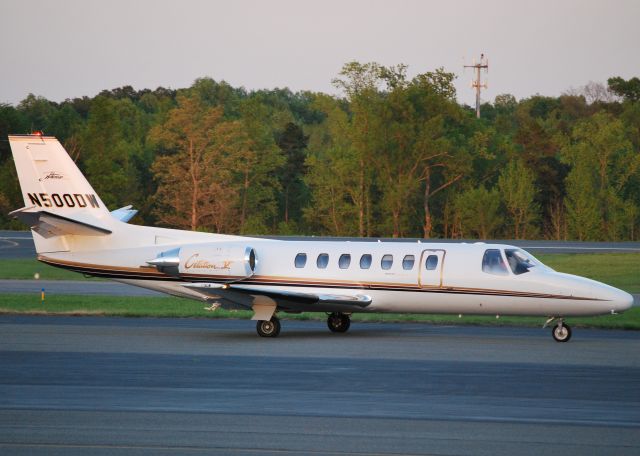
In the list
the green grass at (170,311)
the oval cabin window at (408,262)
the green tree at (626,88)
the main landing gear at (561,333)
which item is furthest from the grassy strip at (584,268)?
the green tree at (626,88)

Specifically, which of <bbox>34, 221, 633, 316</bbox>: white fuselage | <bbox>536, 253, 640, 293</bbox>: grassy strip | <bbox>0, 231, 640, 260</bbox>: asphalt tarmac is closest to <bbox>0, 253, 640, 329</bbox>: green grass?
<bbox>536, 253, 640, 293</bbox>: grassy strip

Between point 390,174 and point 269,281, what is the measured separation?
56817 mm

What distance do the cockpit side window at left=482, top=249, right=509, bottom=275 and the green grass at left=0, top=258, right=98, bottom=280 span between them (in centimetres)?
2351

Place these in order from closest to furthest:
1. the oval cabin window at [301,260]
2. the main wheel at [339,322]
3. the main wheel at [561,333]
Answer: the main wheel at [561,333] → the oval cabin window at [301,260] → the main wheel at [339,322]

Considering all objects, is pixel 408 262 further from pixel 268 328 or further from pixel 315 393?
pixel 315 393

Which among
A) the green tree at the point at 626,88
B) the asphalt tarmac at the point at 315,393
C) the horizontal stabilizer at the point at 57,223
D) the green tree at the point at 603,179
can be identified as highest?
the green tree at the point at 626,88

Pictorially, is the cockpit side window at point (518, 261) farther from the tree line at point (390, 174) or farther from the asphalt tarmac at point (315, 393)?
the tree line at point (390, 174)

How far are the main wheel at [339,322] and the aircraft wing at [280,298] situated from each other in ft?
3.28

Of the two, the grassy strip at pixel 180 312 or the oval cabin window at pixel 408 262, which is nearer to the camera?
the oval cabin window at pixel 408 262

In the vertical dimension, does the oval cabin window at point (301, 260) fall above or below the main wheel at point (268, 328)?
above

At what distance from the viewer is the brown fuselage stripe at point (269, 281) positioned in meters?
23.2

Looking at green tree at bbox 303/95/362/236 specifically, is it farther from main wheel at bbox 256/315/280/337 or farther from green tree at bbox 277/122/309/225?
main wheel at bbox 256/315/280/337

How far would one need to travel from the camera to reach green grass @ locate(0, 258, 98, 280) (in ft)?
142

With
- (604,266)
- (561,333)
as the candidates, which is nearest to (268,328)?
(561,333)
